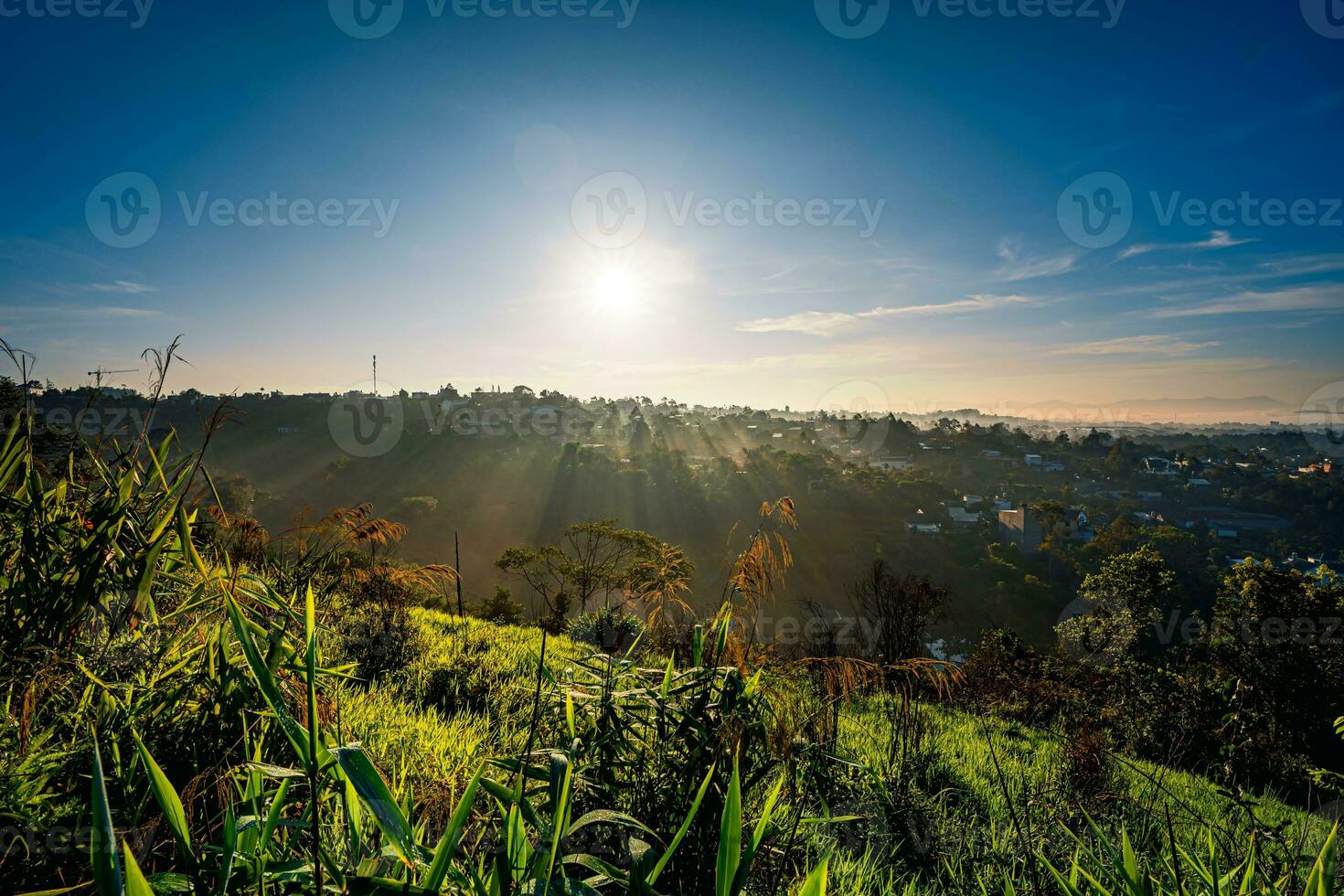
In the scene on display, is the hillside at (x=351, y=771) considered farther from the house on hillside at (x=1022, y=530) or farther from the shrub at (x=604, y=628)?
the house on hillside at (x=1022, y=530)

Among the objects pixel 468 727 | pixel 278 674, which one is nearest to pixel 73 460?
pixel 278 674

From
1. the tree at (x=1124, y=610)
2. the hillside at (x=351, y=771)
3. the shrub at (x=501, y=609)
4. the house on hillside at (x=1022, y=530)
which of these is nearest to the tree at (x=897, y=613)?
the hillside at (x=351, y=771)

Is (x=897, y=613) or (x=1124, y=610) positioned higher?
(x=897, y=613)

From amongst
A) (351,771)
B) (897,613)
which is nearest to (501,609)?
(897,613)

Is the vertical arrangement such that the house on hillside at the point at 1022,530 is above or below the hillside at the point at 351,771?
below

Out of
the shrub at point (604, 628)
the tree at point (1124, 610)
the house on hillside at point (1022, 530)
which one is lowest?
the house on hillside at point (1022, 530)

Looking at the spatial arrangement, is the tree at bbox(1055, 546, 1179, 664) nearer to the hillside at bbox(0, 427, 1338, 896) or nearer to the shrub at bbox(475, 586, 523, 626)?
the shrub at bbox(475, 586, 523, 626)

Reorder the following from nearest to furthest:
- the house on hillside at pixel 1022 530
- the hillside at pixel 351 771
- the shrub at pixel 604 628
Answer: the hillside at pixel 351 771
the shrub at pixel 604 628
the house on hillside at pixel 1022 530

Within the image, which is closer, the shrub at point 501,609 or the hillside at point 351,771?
the hillside at point 351,771

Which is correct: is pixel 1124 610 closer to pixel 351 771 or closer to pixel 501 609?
pixel 501 609

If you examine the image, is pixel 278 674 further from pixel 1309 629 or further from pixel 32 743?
pixel 1309 629

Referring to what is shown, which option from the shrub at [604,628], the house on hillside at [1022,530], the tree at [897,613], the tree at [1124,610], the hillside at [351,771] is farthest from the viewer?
the house on hillside at [1022,530]
